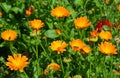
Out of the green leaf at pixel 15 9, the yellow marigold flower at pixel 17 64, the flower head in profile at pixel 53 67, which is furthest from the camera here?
the green leaf at pixel 15 9

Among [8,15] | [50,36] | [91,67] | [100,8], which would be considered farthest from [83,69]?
[8,15]

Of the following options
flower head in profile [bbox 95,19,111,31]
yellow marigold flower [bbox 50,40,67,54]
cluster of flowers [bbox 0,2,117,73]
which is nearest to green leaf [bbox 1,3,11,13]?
cluster of flowers [bbox 0,2,117,73]

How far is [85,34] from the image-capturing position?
3.19m

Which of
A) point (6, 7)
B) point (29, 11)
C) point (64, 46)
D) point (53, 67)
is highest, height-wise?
point (6, 7)

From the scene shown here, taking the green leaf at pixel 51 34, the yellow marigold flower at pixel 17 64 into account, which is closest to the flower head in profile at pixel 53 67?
the yellow marigold flower at pixel 17 64

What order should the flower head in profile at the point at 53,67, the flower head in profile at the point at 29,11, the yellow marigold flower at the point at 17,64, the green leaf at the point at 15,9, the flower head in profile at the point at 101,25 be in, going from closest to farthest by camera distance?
the yellow marigold flower at the point at 17,64 < the flower head in profile at the point at 53,67 < the flower head in profile at the point at 101,25 < the flower head in profile at the point at 29,11 < the green leaf at the point at 15,9

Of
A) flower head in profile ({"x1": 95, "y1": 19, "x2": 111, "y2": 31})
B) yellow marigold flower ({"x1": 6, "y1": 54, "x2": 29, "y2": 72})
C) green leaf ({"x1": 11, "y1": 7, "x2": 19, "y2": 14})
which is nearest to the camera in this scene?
yellow marigold flower ({"x1": 6, "y1": 54, "x2": 29, "y2": 72})

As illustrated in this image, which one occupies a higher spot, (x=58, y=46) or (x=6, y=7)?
(x=6, y=7)

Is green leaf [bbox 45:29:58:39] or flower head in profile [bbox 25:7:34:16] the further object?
flower head in profile [bbox 25:7:34:16]

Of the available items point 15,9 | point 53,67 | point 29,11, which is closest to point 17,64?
point 53,67

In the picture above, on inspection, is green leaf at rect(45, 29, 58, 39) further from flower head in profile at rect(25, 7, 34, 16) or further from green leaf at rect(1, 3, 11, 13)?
green leaf at rect(1, 3, 11, 13)

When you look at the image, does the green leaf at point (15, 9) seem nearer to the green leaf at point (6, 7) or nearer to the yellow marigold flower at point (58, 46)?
the green leaf at point (6, 7)

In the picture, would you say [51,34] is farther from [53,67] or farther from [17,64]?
[17,64]

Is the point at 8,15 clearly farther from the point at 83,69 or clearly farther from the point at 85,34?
the point at 83,69
